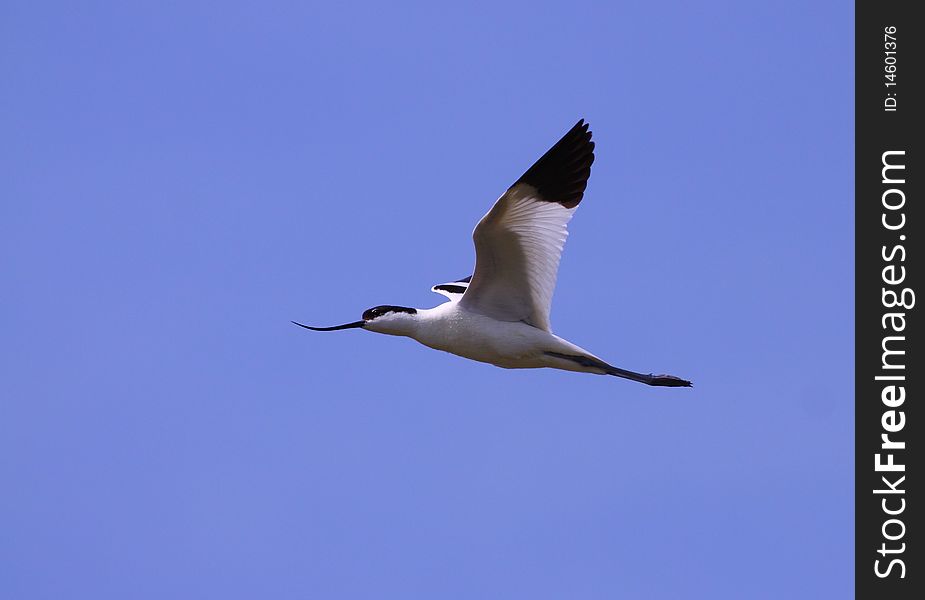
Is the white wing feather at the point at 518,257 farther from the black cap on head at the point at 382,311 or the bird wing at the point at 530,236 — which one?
the black cap on head at the point at 382,311

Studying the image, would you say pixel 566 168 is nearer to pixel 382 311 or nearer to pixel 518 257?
pixel 518 257

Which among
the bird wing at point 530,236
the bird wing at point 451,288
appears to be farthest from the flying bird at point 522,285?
the bird wing at point 451,288

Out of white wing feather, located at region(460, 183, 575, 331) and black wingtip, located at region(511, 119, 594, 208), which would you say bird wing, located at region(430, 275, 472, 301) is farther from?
black wingtip, located at region(511, 119, 594, 208)

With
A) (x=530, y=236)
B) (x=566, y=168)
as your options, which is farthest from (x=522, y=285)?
(x=566, y=168)

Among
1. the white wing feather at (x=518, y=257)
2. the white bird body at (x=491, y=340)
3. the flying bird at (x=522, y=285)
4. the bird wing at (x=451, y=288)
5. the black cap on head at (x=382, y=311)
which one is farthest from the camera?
the bird wing at (x=451, y=288)

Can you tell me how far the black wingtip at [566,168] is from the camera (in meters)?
13.3

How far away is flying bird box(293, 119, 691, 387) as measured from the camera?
13.3 metres

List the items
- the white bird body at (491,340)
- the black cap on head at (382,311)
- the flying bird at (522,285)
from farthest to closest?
the black cap on head at (382,311)
the white bird body at (491,340)
the flying bird at (522,285)

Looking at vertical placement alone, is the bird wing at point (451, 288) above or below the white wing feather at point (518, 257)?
above

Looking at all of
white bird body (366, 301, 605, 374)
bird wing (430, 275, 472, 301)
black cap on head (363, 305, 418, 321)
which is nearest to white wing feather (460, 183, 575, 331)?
white bird body (366, 301, 605, 374)

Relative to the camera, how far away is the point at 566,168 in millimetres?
13469

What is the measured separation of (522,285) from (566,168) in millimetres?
1142

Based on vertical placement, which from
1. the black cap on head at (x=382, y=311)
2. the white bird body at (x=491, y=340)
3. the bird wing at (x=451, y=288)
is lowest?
the white bird body at (x=491, y=340)
